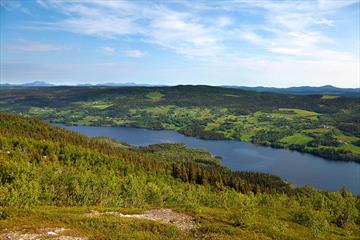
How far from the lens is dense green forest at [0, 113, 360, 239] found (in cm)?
4488

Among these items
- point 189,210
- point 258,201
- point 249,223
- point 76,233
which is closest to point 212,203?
point 258,201

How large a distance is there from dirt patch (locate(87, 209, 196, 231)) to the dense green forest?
1591mm

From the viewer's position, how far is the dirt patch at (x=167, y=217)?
2037 inches

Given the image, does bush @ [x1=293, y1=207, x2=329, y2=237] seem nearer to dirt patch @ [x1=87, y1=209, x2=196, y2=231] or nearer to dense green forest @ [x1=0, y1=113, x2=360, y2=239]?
dense green forest @ [x1=0, y1=113, x2=360, y2=239]

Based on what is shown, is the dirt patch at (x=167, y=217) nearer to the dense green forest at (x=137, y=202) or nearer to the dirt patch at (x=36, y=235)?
the dense green forest at (x=137, y=202)

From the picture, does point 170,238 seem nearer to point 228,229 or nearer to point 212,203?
point 228,229

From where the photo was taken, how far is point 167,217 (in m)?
57.0

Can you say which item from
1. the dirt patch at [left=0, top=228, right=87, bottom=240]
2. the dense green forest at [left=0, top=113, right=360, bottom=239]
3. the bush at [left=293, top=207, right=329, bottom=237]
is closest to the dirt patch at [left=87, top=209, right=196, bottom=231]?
the dense green forest at [left=0, top=113, right=360, bottom=239]

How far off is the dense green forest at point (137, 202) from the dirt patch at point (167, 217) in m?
1.59

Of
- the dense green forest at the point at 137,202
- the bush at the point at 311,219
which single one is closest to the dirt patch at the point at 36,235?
the dense green forest at the point at 137,202

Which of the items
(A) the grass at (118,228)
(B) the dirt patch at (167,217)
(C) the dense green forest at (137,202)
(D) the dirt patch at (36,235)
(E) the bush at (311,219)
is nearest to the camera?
(D) the dirt patch at (36,235)

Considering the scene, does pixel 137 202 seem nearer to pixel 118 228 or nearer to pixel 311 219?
pixel 311 219

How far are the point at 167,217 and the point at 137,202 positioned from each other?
3292 centimetres

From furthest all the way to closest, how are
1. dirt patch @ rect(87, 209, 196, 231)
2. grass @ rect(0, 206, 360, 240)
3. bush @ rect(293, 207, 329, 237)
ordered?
bush @ rect(293, 207, 329, 237), dirt patch @ rect(87, 209, 196, 231), grass @ rect(0, 206, 360, 240)
